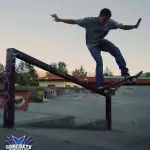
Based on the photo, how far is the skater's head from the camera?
5.50 m

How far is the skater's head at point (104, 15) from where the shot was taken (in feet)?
18.1

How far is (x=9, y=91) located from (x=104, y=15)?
2748mm

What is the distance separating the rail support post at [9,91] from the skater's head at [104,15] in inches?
97.7

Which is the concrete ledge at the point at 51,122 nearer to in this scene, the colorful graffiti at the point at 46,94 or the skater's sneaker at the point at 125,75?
the skater's sneaker at the point at 125,75

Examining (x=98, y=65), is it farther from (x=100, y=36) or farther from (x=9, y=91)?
(x=9, y=91)

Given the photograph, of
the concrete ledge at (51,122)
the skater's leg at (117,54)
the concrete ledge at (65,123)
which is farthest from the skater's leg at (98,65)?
the concrete ledge at (51,122)

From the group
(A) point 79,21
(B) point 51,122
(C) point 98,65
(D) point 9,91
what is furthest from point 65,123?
(A) point 79,21

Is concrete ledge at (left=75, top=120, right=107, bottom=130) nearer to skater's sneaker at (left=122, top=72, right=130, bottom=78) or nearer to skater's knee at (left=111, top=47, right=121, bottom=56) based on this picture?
skater's sneaker at (left=122, top=72, right=130, bottom=78)

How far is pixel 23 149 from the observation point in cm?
252

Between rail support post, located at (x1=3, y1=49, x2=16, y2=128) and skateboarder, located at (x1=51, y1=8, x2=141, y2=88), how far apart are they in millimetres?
2056

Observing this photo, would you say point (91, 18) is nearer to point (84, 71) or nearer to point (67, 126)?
point (67, 126)

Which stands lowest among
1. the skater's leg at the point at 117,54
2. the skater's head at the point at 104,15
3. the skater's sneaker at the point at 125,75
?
the skater's sneaker at the point at 125,75

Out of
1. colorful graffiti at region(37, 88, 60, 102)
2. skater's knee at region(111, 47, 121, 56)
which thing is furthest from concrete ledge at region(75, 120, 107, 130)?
colorful graffiti at region(37, 88, 60, 102)

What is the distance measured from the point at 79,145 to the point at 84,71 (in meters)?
104
